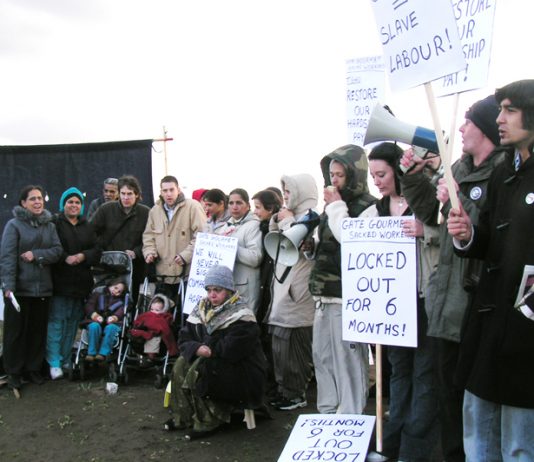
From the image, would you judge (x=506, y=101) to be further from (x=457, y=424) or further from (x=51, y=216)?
(x=51, y=216)

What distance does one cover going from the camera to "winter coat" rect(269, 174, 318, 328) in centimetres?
593

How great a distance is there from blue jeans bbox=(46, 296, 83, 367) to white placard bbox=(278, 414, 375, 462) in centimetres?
397

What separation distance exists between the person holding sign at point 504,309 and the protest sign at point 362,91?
375 cm

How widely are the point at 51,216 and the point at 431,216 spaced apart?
4.82 meters

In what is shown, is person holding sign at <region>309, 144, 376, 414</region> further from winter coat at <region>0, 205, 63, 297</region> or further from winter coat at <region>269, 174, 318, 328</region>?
winter coat at <region>0, 205, 63, 297</region>

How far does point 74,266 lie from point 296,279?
2.86 meters

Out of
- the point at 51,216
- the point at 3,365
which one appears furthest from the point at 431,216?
the point at 3,365

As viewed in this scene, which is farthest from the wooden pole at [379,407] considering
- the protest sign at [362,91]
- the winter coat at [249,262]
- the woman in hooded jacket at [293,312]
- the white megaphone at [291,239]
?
the protest sign at [362,91]

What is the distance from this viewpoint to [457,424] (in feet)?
12.5

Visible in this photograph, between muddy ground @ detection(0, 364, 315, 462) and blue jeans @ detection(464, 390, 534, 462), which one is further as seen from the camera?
muddy ground @ detection(0, 364, 315, 462)

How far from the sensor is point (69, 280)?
7477 millimetres

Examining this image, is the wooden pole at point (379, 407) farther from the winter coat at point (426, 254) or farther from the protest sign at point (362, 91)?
the protest sign at point (362, 91)

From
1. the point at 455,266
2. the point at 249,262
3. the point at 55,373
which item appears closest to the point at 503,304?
the point at 455,266

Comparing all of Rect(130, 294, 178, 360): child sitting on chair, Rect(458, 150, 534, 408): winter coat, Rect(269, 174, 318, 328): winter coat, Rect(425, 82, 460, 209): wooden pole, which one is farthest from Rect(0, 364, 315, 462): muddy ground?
Rect(425, 82, 460, 209): wooden pole
